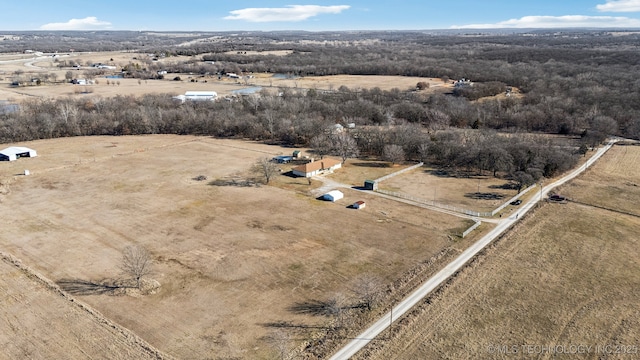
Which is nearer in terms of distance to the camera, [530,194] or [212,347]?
[212,347]

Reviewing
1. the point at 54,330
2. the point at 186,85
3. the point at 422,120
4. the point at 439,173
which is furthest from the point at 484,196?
the point at 186,85

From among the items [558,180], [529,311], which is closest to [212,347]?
[529,311]

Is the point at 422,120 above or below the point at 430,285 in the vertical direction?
above

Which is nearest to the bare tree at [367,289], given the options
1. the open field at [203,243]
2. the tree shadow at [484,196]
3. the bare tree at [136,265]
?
the open field at [203,243]

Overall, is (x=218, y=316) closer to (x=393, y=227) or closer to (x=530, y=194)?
(x=393, y=227)

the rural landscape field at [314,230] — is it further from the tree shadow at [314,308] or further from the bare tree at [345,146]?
the bare tree at [345,146]

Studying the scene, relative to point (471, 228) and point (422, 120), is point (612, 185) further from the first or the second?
point (422, 120)
